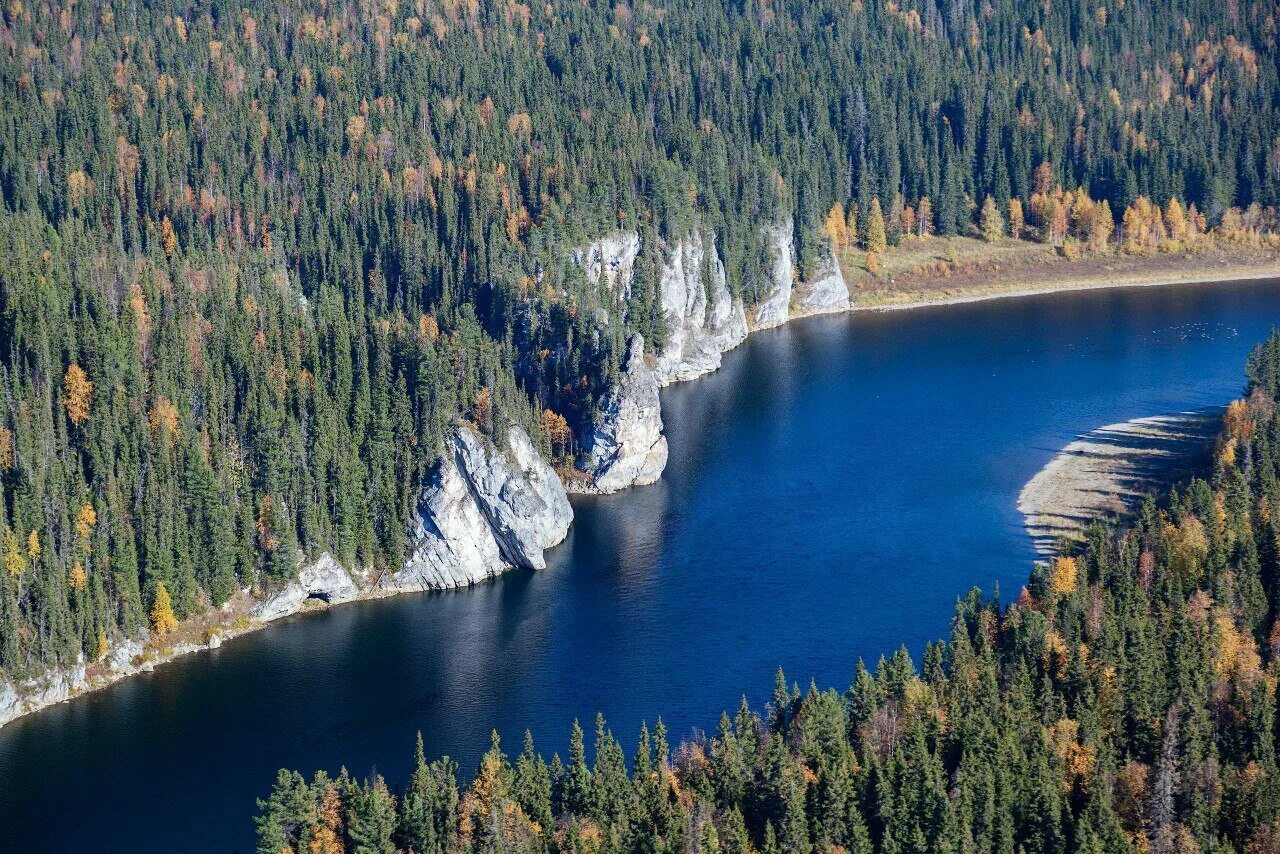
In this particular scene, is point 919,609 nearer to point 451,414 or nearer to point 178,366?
point 451,414

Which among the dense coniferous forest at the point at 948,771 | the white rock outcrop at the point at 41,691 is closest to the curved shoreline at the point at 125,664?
the white rock outcrop at the point at 41,691

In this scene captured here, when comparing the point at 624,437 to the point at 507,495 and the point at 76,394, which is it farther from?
the point at 76,394

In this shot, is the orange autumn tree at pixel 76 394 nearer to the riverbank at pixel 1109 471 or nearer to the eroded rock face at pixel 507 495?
the eroded rock face at pixel 507 495

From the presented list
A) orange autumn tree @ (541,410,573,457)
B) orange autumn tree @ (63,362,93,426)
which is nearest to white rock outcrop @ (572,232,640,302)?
orange autumn tree @ (541,410,573,457)

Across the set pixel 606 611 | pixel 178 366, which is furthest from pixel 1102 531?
pixel 178 366

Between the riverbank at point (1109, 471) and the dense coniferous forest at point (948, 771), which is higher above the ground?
the riverbank at point (1109, 471)

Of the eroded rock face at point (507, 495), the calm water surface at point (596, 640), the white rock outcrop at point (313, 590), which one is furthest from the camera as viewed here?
the eroded rock face at point (507, 495)

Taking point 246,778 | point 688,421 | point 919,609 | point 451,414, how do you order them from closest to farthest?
point 246,778 < point 919,609 < point 451,414 < point 688,421
